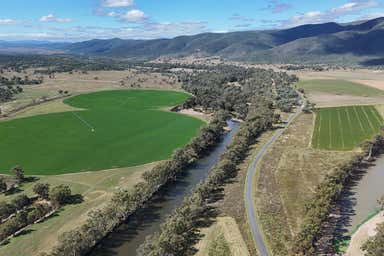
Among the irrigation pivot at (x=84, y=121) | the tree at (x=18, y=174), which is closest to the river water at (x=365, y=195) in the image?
the tree at (x=18, y=174)

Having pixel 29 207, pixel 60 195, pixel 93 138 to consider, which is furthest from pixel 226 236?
pixel 93 138

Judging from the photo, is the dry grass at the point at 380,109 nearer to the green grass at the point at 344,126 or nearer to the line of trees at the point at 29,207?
the green grass at the point at 344,126

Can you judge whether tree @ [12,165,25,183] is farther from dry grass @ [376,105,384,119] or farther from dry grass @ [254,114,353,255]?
dry grass @ [376,105,384,119]

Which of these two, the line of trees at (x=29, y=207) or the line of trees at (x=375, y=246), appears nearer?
the line of trees at (x=375, y=246)

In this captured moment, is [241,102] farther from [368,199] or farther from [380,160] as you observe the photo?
[368,199]

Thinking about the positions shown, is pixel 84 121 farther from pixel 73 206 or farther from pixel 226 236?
pixel 226 236

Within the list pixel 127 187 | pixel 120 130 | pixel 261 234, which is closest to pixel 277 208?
pixel 261 234
